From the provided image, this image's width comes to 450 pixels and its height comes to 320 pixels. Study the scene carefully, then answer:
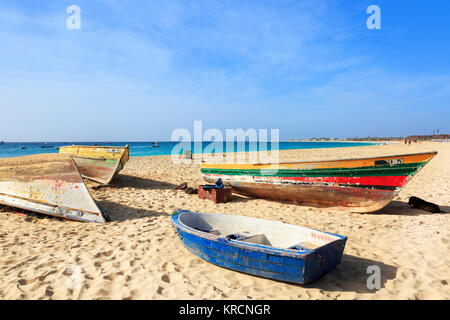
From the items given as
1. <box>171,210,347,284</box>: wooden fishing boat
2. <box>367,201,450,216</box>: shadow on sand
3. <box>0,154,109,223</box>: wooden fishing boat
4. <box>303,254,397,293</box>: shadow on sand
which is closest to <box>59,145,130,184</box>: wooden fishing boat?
<box>0,154,109,223</box>: wooden fishing boat

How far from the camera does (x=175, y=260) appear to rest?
4359 mm

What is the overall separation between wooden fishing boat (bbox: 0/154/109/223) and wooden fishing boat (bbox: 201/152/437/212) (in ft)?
15.6

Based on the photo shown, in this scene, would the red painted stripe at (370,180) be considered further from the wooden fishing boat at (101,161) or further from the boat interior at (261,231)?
the wooden fishing boat at (101,161)

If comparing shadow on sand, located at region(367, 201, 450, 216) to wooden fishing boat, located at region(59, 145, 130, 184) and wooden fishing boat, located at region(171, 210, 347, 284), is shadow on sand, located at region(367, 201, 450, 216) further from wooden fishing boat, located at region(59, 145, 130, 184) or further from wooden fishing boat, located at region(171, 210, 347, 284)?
wooden fishing boat, located at region(59, 145, 130, 184)

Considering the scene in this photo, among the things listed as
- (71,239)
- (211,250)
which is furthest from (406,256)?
(71,239)

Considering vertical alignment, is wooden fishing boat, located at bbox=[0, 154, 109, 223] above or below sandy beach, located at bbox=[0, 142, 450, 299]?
above

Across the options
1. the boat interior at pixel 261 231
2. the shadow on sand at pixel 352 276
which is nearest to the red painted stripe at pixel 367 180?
the shadow on sand at pixel 352 276

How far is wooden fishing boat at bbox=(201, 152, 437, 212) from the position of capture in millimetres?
6336

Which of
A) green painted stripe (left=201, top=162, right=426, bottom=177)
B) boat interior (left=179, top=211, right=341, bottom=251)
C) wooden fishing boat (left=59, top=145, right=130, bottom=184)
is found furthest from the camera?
wooden fishing boat (left=59, top=145, right=130, bottom=184)

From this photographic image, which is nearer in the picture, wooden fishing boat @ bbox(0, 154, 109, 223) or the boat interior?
the boat interior

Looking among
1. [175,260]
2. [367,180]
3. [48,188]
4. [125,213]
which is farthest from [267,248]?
[48,188]
